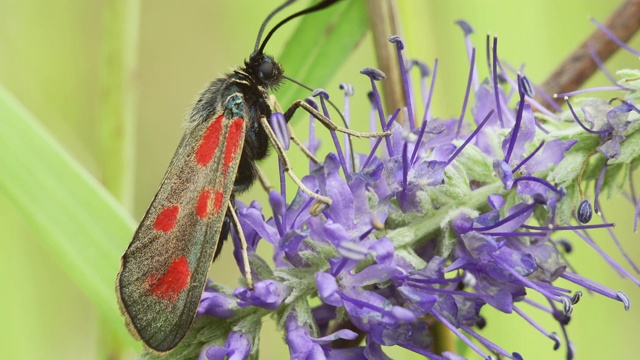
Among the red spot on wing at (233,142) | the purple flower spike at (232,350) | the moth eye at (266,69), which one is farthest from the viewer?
the moth eye at (266,69)

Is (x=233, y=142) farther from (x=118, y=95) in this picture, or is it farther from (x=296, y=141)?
(x=118, y=95)

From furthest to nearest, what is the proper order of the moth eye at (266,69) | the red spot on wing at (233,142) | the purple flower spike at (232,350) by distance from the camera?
the moth eye at (266,69) → the red spot on wing at (233,142) → the purple flower spike at (232,350)

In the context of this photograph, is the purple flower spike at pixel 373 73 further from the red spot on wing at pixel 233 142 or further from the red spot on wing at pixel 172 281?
the red spot on wing at pixel 172 281

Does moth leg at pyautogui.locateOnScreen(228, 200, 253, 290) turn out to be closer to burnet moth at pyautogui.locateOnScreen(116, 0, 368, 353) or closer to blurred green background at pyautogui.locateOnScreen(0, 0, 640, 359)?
burnet moth at pyautogui.locateOnScreen(116, 0, 368, 353)

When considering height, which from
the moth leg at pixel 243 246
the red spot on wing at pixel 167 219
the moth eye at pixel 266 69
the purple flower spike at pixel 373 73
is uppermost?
the purple flower spike at pixel 373 73

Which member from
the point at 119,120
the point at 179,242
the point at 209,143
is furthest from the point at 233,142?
the point at 119,120

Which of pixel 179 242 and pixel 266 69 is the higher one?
pixel 266 69

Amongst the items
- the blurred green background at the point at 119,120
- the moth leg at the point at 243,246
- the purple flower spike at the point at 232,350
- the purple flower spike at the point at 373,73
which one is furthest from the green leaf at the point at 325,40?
the purple flower spike at the point at 232,350

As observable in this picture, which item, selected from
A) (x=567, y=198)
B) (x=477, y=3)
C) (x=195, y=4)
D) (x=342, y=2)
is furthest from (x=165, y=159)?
(x=567, y=198)
